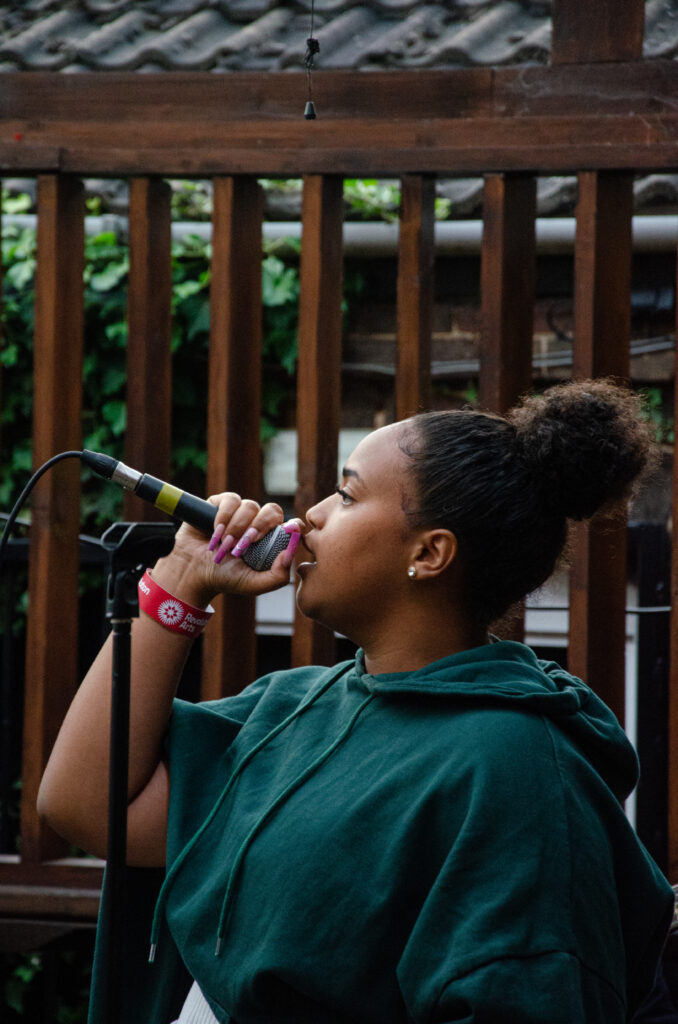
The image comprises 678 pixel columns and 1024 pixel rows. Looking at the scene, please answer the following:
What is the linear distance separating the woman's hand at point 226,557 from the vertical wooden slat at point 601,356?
918 millimetres

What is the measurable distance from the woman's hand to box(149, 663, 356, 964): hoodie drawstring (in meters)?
0.19

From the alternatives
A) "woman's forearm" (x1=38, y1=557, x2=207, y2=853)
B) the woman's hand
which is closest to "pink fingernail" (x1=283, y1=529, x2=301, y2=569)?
the woman's hand

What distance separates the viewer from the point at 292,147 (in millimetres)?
2389

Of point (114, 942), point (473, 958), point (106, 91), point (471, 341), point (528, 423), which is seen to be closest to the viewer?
point (473, 958)

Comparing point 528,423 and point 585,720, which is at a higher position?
point 528,423

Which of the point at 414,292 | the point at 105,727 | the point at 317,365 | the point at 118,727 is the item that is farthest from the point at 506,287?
the point at 118,727

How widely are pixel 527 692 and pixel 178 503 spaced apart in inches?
20.5

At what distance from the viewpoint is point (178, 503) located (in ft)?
4.98

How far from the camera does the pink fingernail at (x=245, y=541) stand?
A: 1.56m

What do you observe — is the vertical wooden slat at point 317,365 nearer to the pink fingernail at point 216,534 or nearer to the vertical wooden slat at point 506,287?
the vertical wooden slat at point 506,287

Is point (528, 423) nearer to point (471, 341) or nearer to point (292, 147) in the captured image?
point (292, 147)

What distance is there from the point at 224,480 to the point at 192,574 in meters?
0.84

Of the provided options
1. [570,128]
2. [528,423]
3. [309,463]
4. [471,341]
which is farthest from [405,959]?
[471,341]

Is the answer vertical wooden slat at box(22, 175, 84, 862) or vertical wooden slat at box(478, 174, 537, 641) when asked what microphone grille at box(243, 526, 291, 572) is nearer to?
vertical wooden slat at box(478, 174, 537, 641)
